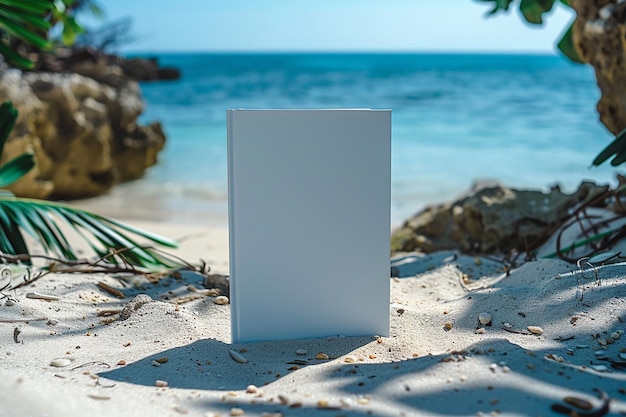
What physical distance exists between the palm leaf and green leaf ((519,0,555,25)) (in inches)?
99.0

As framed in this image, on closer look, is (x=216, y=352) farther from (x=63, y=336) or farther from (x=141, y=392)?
(x=63, y=336)

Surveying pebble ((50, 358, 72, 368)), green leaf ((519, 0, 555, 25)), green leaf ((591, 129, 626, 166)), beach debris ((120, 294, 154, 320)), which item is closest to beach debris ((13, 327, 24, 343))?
pebble ((50, 358, 72, 368))

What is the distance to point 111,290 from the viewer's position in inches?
99.3

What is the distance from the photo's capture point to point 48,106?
6984mm

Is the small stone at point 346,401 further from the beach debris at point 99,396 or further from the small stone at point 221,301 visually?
the small stone at point 221,301

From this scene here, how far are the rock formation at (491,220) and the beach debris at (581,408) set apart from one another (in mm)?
2040

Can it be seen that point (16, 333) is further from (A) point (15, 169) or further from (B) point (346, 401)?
(A) point (15, 169)

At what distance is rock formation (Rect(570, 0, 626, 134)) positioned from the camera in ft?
10.6

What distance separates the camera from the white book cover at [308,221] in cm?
185

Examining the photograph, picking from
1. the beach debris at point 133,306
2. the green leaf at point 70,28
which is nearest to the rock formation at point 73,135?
the green leaf at point 70,28

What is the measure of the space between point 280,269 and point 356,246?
230mm

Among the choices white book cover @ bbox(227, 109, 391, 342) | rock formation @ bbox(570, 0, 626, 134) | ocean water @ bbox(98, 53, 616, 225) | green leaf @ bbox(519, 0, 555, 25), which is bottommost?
ocean water @ bbox(98, 53, 616, 225)

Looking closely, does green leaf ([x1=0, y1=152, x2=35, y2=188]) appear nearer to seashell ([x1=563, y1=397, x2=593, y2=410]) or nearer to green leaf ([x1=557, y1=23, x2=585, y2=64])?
seashell ([x1=563, y1=397, x2=593, y2=410])

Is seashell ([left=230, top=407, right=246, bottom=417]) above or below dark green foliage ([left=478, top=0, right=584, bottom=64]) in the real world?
below
